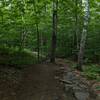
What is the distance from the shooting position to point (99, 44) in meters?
19.1

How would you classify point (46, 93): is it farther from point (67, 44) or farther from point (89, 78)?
point (67, 44)

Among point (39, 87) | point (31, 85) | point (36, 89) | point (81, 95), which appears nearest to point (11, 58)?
point (31, 85)

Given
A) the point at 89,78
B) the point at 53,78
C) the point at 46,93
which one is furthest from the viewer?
the point at 89,78

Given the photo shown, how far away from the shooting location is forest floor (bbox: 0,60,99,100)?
321 inches

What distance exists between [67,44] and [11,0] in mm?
9082

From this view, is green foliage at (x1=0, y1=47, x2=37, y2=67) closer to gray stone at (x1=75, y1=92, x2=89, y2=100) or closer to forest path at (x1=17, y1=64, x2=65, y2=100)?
forest path at (x1=17, y1=64, x2=65, y2=100)

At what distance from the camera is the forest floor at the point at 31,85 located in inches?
321

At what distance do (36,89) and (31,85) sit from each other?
51 cm

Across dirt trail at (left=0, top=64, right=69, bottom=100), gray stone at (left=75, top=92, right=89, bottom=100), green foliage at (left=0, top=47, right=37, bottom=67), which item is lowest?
gray stone at (left=75, top=92, right=89, bottom=100)

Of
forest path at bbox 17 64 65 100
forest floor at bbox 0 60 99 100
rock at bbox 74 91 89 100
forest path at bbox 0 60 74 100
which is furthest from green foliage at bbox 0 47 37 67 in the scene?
rock at bbox 74 91 89 100

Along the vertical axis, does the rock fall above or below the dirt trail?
below

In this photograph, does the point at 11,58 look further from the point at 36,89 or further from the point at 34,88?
the point at 36,89

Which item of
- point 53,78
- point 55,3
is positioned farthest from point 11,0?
point 53,78

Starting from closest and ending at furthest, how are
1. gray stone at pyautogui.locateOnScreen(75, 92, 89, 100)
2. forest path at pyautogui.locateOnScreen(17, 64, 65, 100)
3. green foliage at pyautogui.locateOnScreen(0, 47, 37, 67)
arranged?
forest path at pyautogui.locateOnScreen(17, 64, 65, 100)
gray stone at pyautogui.locateOnScreen(75, 92, 89, 100)
green foliage at pyautogui.locateOnScreen(0, 47, 37, 67)
